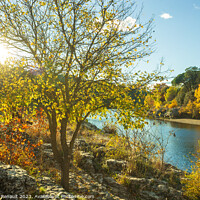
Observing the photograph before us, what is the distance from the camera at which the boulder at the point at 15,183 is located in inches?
128

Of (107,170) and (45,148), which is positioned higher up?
(45,148)

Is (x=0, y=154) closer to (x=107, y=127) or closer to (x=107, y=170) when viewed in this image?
(x=107, y=170)

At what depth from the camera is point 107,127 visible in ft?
45.6

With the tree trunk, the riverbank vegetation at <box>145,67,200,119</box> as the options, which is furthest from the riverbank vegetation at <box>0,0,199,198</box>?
the riverbank vegetation at <box>145,67,200,119</box>

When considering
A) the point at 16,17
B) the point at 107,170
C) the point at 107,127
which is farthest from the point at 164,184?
the point at 107,127

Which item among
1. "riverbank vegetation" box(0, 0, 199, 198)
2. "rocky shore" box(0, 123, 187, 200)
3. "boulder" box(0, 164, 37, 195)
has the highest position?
"riverbank vegetation" box(0, 0, 199, 198)

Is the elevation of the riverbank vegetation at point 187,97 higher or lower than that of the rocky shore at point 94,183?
higher

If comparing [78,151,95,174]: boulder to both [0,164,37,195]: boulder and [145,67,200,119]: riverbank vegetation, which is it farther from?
[145,67,200,119]: riverbank vegetation

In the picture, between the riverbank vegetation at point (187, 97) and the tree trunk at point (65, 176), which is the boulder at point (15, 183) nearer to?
the tree trunk at point (65, 176)

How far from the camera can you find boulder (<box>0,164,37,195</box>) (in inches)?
128

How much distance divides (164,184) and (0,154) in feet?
16.3

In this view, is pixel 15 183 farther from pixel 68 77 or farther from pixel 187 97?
pixel 187 97

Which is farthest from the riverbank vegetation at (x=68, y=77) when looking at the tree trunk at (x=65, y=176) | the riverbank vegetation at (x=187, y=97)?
the riverbank vegetation at (x=187, y=97)

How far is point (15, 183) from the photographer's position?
329 cm
